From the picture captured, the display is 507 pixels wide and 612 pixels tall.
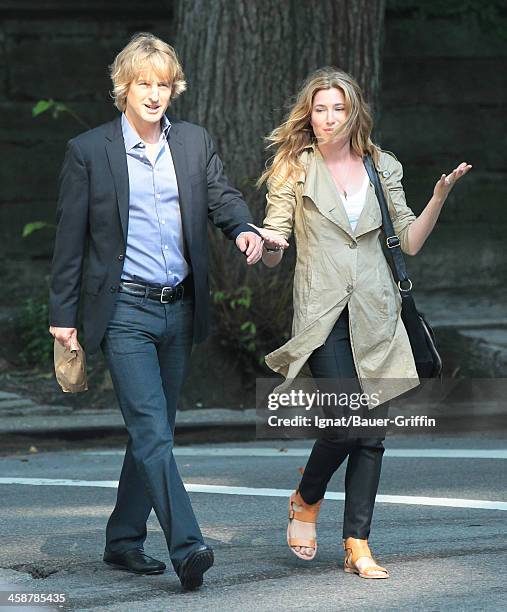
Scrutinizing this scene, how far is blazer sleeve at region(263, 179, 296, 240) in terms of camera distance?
18.2ft

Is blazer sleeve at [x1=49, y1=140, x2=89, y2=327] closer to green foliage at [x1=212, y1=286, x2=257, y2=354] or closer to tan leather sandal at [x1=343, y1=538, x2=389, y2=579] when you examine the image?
tan leather sandal at [x1=343, y1=538, x2=389, y2=579]

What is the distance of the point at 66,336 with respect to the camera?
17.7 ft

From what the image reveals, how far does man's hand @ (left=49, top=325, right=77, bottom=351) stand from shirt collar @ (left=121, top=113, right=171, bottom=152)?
70 centimetres

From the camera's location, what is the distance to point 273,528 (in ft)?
21.4

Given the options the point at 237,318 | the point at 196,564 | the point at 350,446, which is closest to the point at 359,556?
the point at 350,446

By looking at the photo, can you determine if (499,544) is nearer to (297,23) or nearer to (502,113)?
(297,23)

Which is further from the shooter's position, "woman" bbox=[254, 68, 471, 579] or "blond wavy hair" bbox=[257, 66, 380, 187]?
"blond wavy hair" bbox=[257, 66, 380, 187]

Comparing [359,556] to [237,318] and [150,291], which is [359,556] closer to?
[150,291]

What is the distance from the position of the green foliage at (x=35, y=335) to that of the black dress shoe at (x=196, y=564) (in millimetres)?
6691

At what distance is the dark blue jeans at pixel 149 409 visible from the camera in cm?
518

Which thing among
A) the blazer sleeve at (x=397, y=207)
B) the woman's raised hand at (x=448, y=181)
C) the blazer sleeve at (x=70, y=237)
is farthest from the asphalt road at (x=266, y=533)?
the woman's raised hand at (x=448, y=181)

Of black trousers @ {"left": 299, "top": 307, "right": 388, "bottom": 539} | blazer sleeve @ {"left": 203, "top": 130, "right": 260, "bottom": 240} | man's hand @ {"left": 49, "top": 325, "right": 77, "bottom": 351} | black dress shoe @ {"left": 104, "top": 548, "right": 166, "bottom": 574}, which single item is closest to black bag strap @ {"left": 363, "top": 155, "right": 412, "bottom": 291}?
black trousers @ {"left": 299, "top": 307, "right": 388, "bottom": 539}

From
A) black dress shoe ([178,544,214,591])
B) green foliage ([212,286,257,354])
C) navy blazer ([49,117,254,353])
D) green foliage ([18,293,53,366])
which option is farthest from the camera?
green foliage ([18,293,53,366])

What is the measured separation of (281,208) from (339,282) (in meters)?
0.38
